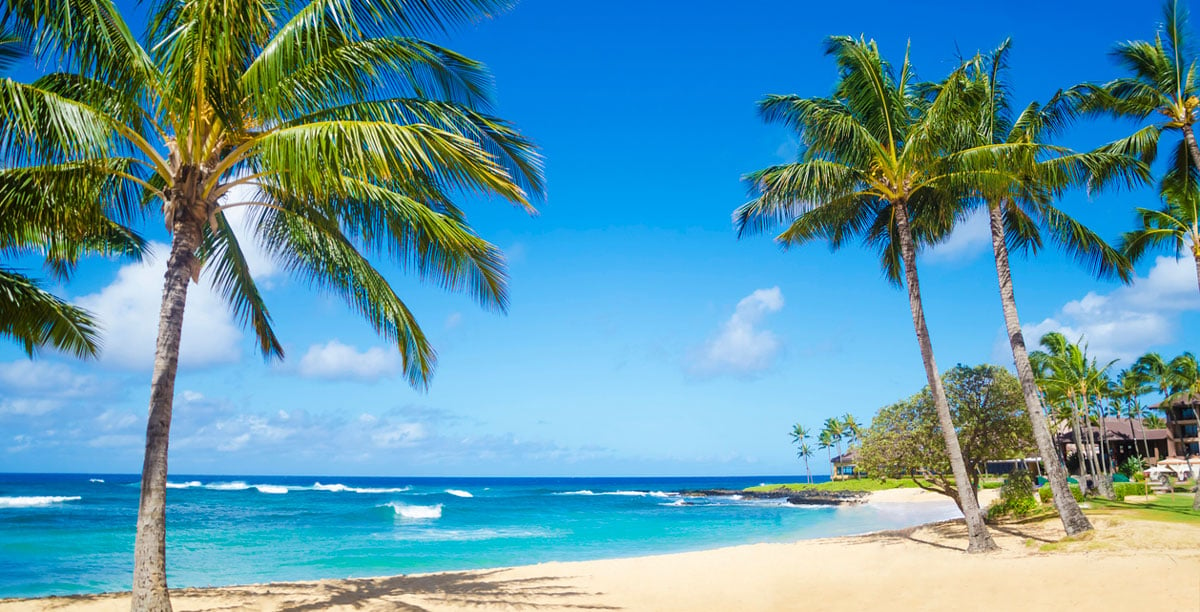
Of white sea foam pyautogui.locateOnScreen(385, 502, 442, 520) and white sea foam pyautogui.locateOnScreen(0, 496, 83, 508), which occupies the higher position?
white sea foam pyautogui.locateOnScreen(0, 496, 83, 508)

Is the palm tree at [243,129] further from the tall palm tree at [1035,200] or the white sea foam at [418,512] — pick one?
the white sea foam at [418,512]

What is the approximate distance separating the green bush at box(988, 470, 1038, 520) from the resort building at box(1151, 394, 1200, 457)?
4359 centimetres

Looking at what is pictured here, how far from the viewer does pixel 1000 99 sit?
14922 mm

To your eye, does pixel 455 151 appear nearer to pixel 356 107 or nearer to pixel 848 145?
pixel 356 107

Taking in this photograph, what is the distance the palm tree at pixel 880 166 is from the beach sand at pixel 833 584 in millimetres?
1912

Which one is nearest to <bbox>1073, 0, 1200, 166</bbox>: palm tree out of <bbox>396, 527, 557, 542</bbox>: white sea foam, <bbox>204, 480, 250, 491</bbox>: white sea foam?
<bbox>396, 527, 557, 542</bbox>: white sea foam

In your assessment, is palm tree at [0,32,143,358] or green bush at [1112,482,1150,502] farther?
green bush at [1112,482,1150,502]

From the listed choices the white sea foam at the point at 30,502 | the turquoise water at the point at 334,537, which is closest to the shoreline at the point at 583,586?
the turquoise water at the point at 334,537

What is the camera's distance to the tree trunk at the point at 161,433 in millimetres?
6551

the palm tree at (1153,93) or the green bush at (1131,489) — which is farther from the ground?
the palm tree at (1153,93)

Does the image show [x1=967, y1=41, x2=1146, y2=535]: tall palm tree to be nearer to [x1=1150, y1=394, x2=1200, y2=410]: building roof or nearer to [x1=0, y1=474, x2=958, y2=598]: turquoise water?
[x1=0, y1=474, x2=958, y2=598]: turquoise water

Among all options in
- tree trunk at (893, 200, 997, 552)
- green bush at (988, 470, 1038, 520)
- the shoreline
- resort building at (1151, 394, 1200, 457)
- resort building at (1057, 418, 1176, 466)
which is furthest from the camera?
Result: resort building at (1151, 394, 1200, 457)

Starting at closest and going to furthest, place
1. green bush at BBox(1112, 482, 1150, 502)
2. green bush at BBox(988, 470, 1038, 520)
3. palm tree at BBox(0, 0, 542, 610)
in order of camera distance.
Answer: palm tree at BBox(0, 0, 542, 610)
green bush at BBox(988, 470, 1038, 520)
green bush at BBox(1112, 482, 1150, 502)

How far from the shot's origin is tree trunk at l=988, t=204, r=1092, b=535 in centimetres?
1261
